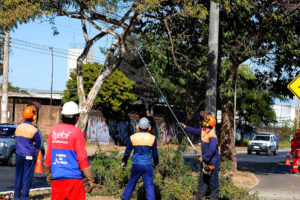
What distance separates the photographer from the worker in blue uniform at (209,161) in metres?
8.72

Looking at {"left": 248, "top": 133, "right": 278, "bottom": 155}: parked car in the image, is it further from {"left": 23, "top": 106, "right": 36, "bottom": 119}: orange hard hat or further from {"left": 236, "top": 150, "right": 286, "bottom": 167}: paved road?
{"left": 23, "top": 106, "right": 36, "bottom": 119}: orange hard hat

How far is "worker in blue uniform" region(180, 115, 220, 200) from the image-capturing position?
8.72 metres

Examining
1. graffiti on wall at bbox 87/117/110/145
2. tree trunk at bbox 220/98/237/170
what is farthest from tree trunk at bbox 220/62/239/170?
graffiti on wall at bbox 87/117/110/145

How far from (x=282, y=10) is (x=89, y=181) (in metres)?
11.1

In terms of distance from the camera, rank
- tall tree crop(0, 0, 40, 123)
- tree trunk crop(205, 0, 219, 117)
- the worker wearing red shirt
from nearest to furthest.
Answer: the worker wearing red shirt → tall tree crop(0, 0, 40, 123) → tree trunk crop(205, 0, 219, 117)

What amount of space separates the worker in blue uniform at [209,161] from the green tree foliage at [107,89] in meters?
22.9

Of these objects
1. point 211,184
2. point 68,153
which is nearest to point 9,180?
point 211,184

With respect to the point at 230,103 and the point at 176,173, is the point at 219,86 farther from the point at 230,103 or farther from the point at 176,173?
the point at 176,173

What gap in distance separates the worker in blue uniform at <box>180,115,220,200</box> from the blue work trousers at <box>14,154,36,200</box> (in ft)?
10.5

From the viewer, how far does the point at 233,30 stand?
49.5ft

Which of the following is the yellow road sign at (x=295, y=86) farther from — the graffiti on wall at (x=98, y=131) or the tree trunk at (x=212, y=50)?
the graffiti on wall at (x=98, y=131)

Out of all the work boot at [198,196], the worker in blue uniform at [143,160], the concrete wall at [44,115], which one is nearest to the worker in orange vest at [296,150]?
the work boot at [198,196]

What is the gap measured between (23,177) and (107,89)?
2365cm

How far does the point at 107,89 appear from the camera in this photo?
3181cm
